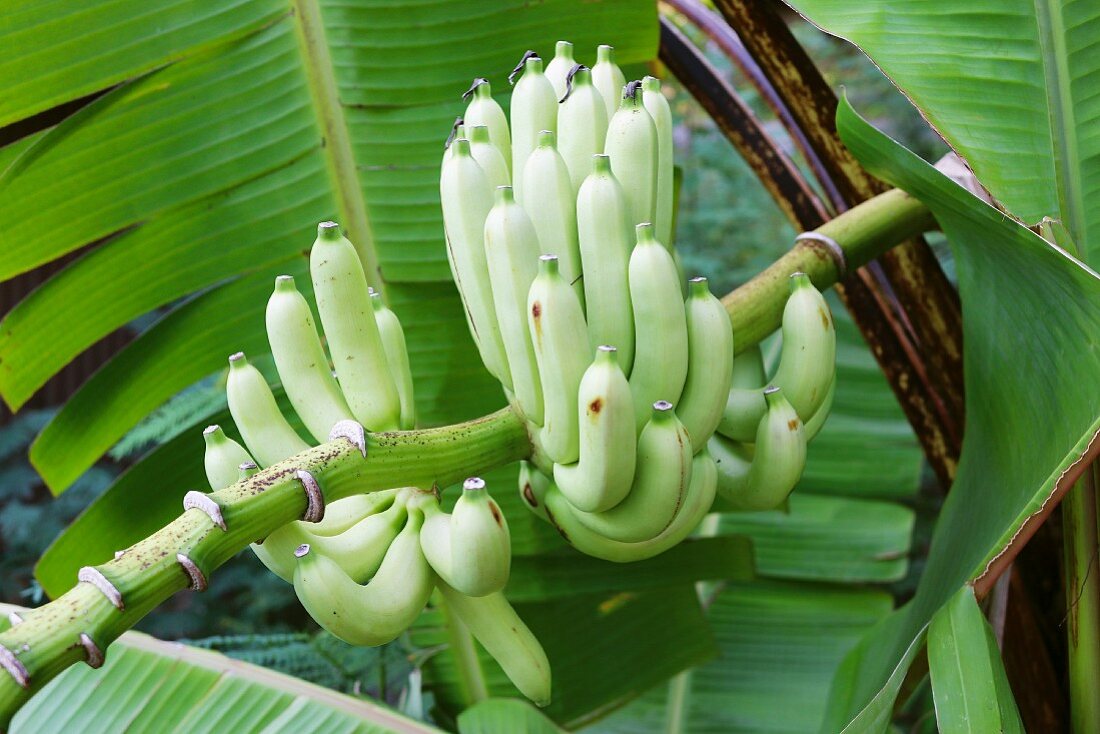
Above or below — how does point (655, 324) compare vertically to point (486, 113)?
below

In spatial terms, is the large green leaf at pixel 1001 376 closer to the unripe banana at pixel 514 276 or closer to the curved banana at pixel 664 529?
the curved banana at pixel 664 529

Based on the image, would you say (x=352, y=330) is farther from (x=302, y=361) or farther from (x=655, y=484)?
(x=655, y=484)

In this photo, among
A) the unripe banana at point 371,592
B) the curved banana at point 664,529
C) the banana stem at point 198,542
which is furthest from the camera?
the curved banana at point 664,529

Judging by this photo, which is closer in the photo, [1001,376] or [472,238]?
[472,238]

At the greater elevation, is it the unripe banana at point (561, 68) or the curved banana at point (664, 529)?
the unripe banana at point (561, 68)

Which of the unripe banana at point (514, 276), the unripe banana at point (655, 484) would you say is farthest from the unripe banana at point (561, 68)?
the unripe banana at point (655, 484)

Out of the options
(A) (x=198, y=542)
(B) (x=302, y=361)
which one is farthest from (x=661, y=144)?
(A) (x=198, y=542)

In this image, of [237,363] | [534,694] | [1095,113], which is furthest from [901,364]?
[237,363]
